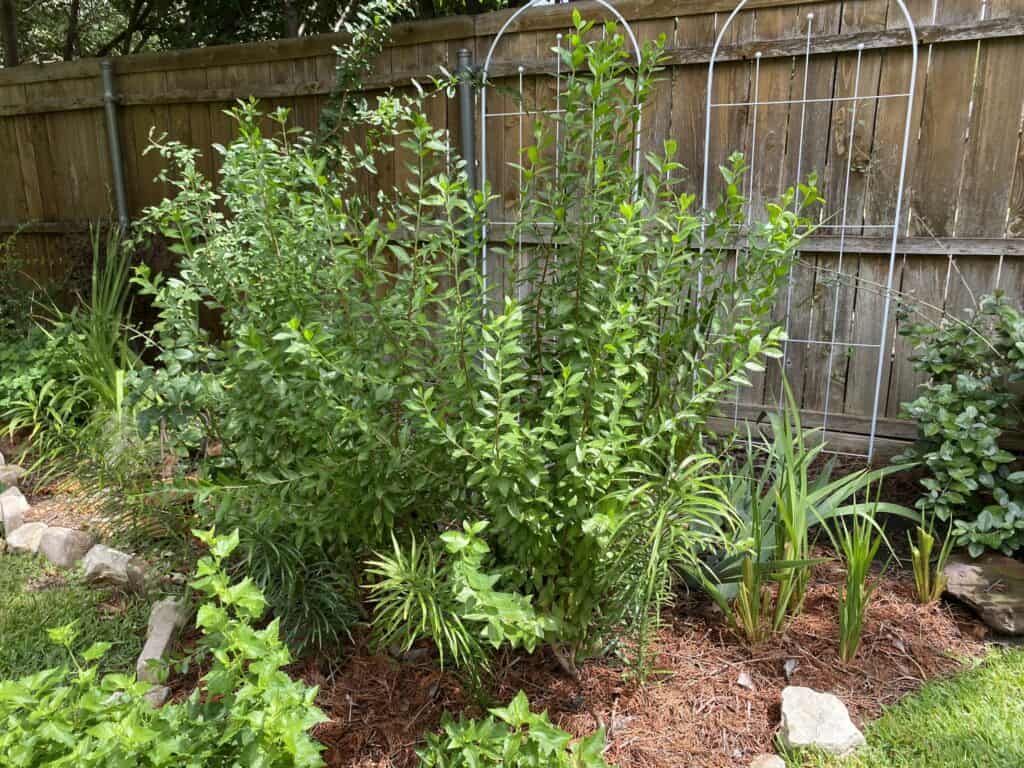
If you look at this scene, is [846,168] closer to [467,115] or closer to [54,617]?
[467,115]

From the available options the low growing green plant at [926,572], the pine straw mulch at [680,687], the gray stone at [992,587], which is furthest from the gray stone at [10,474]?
the gray stone at [992,587]

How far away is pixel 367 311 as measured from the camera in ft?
6.01

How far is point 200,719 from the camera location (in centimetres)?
151

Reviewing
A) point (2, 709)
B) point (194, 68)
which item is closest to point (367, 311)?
point (2, 709)

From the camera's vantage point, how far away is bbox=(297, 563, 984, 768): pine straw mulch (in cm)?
192

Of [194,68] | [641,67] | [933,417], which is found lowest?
[933,417]

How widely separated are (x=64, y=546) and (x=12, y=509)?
50 cm

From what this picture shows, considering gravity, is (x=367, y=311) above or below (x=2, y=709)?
above

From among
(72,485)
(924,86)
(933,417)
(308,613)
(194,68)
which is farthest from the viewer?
(194,68)

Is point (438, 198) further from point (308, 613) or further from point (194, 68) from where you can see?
point (194, 68)

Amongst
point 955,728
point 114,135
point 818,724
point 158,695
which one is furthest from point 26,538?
point 955,728

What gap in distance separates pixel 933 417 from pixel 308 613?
7.07ft

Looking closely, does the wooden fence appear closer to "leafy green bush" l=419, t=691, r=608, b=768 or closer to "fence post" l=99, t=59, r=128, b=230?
"fence post" l=99, t=59, r=128, b=230

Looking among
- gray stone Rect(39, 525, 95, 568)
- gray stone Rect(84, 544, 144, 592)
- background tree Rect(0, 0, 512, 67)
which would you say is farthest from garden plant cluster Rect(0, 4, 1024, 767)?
background tree Rect(0, 0, 512, 67)
